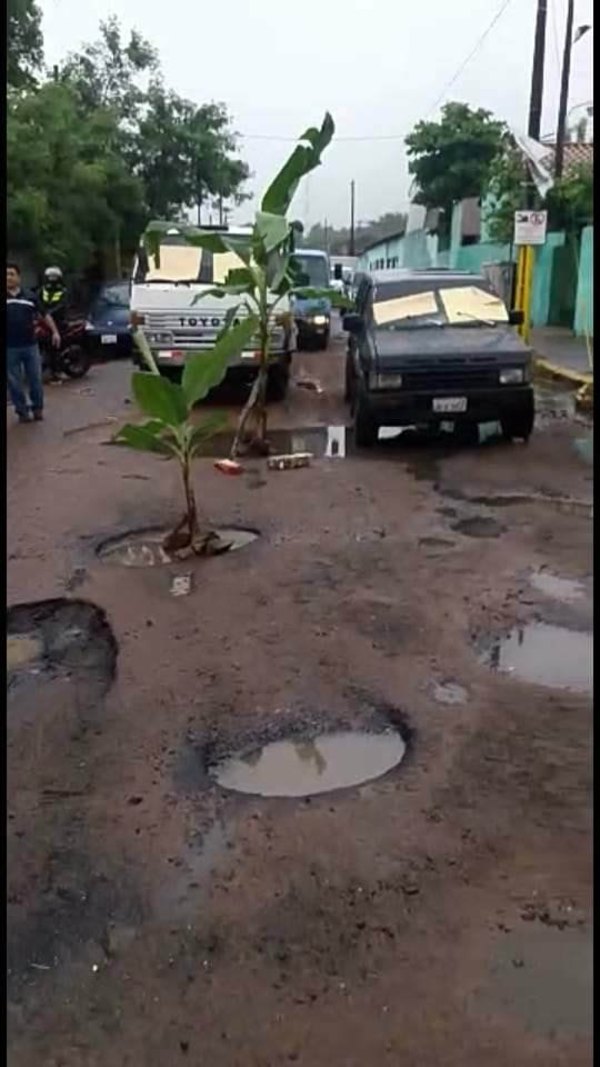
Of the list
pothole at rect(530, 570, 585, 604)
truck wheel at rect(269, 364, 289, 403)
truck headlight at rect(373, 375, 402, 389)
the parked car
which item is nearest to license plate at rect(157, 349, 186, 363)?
truck wheel at rect(269, 364, 289, 403)

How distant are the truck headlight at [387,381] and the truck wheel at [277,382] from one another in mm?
4913

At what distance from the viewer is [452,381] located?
423 inches

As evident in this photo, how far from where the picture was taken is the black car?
35.3 feet

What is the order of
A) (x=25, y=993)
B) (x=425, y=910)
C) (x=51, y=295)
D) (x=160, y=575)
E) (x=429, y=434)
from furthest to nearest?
(x=51, y=295) < (x=429, y=434) < (x=160, y=575) < (x=425, y=910) < (x=25, y=993)

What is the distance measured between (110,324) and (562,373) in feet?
31.3

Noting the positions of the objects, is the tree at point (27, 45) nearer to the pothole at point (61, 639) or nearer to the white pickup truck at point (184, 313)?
the white pickup truck at point (184, 313)

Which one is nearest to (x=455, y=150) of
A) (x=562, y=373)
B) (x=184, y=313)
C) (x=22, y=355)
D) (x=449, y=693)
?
(x=562, y=373)

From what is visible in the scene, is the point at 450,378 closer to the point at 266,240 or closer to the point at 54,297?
the point at 266,240

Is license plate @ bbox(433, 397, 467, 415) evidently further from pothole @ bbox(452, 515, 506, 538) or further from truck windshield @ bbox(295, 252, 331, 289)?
truck windshield @ bbox(295, 252, 331, 289)

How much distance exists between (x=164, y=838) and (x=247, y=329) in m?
4.60

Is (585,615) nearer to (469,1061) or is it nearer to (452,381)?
(469,1061)

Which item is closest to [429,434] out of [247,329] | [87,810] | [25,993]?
[247,329]

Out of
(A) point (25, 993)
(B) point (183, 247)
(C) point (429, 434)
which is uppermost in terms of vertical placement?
(B) point (183, 247)

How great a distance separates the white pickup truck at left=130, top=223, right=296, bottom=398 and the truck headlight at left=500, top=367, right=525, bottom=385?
14.6 feet
